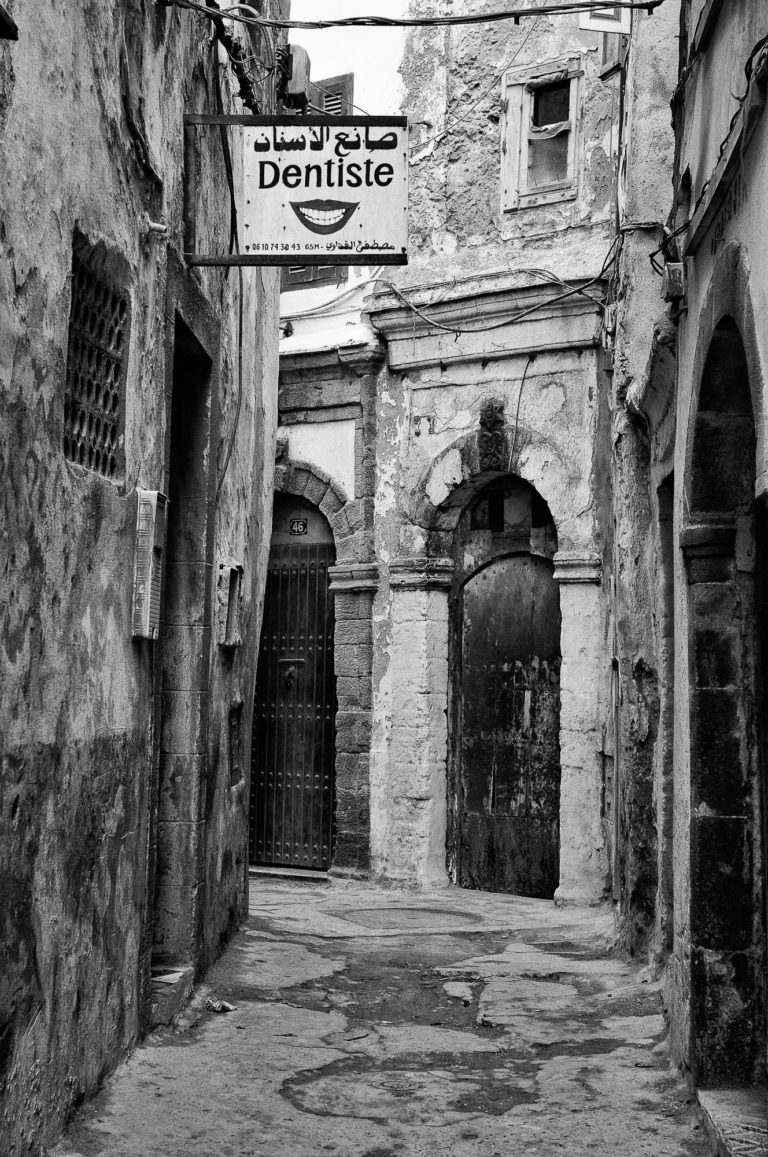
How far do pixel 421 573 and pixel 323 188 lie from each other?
508 centimetres

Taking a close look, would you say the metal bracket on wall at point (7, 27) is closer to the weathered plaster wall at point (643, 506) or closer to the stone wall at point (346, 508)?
the weathered plaster wall at point (643, 506)

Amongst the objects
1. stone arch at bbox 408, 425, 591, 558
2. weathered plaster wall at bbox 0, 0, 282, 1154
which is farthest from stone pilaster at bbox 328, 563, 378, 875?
weathered plaster wall at bbox 0, 0, 282, 1154

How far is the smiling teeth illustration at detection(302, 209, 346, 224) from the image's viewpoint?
5.01 metres

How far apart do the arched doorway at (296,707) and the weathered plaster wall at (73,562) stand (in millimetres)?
5264

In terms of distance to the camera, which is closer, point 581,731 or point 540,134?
point 581,731

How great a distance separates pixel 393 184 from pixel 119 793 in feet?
8.28

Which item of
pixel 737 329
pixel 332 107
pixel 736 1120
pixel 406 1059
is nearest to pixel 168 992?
pixel 406 1059

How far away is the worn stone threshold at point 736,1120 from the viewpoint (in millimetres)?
3617

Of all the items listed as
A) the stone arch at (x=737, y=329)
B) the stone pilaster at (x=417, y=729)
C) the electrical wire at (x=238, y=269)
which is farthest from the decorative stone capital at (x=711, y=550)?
the stone pilaster at (x=417, y=729)

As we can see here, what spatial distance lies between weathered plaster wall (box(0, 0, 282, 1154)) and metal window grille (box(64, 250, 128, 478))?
0.25ft

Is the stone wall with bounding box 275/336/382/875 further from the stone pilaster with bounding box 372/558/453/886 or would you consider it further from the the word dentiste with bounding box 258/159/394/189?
the the word dentiste with bounding box 258/159/394/189

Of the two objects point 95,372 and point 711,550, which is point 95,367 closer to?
point 95,372

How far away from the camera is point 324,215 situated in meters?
5.02

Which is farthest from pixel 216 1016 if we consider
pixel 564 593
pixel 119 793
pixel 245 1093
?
pixel 564 593
